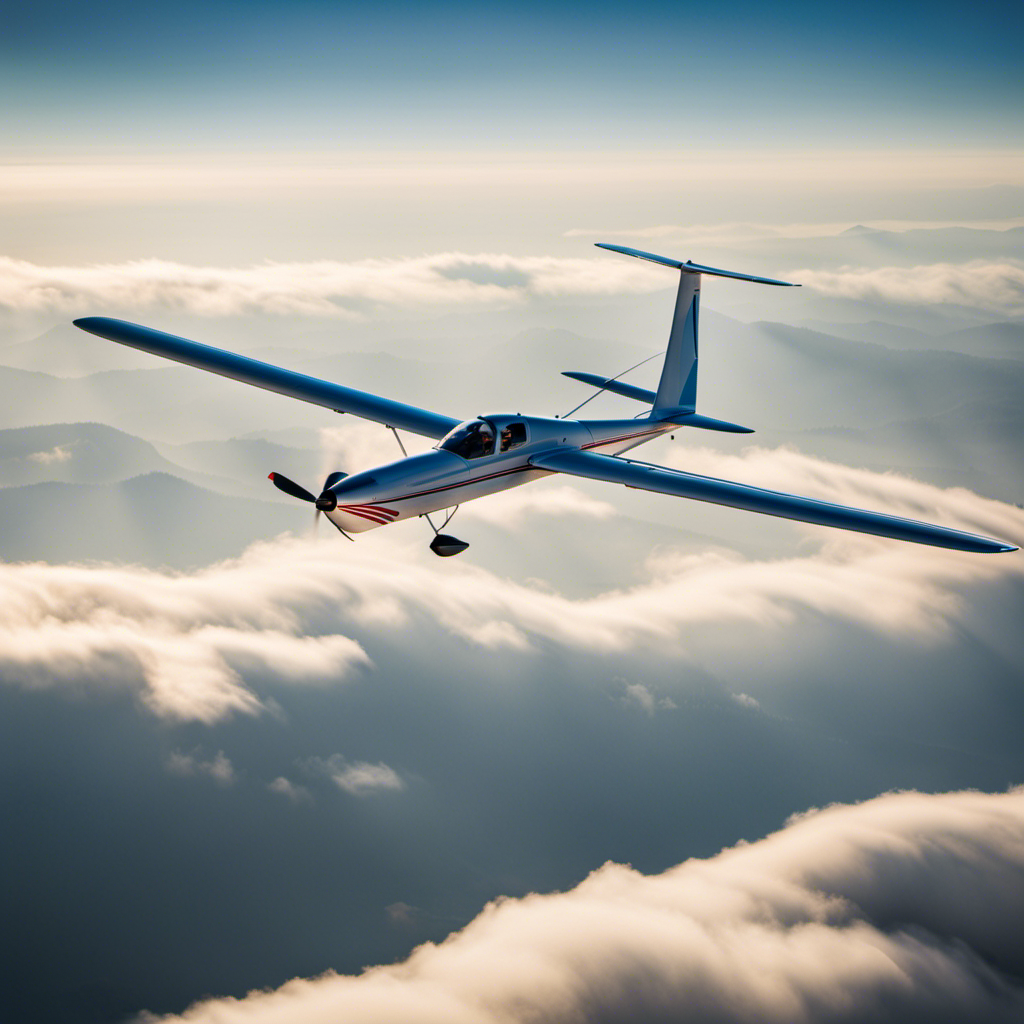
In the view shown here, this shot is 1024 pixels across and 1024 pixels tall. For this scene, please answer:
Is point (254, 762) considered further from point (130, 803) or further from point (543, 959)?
point (543, 959)

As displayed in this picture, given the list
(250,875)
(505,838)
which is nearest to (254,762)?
(250,875)

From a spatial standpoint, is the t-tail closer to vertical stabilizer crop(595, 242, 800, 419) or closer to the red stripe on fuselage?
vertical stabilizer crop(595, 242, 800, 419)

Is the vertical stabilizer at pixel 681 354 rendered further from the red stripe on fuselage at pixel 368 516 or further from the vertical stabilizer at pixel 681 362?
the red stripe on fuselage at pixel 368 516

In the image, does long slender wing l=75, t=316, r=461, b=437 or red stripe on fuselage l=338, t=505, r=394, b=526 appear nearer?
red stripe on fuselage l=338, t=505, r=394, b=526

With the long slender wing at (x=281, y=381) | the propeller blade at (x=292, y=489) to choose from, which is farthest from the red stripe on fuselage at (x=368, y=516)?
the long slender wing at (x=281, y=381)

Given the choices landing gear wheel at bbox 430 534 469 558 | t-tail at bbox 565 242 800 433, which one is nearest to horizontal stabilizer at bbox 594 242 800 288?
t-tail at bbox 565 242 800 433
